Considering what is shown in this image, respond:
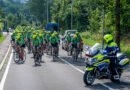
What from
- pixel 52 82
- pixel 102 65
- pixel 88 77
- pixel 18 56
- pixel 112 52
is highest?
pixel 112 52

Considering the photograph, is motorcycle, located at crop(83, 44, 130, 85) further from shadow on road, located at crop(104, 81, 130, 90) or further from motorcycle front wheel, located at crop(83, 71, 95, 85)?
shadow on road, located at crop(104, 81, 130, 90)

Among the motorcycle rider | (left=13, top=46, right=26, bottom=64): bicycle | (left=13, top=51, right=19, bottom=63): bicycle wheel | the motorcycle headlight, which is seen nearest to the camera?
the motorcycle headlight

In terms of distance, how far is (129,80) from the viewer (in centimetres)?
1124

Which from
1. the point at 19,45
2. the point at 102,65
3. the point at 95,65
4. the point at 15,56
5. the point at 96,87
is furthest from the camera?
the point at 15,56

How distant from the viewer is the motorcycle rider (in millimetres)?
10136

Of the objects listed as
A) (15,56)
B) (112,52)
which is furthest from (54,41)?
(112,52)

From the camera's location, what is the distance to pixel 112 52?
10117mm

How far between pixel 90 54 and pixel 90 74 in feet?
2.39

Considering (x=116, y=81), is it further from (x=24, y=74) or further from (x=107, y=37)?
(x=24, y=74)

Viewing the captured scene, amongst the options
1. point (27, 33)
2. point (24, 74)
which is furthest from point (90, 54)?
point (27, 33)

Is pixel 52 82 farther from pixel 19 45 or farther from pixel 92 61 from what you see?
pixel 19 45

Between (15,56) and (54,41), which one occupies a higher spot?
(54,41)

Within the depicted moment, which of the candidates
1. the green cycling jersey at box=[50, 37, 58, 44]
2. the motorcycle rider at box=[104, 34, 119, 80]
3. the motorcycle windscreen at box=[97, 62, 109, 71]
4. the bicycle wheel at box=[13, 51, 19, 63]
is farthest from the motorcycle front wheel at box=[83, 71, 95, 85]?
the green cycling jersey at box=[50, 37, 58, 44]

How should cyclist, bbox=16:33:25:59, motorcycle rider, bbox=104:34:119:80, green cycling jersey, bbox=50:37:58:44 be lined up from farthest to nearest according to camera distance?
green cycling jersey, bbox=50:37:58:44
cyclist, bbox=16:33:25:59
motorcycle rider, bbox=104:34:119:80
